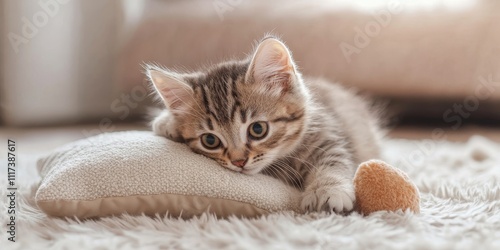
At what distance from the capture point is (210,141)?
1.39 metres

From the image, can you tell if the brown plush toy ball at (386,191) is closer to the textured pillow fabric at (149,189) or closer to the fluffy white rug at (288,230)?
the fluffy white rug at (288,230)

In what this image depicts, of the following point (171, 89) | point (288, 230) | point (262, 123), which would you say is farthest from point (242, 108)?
point (288, 230)

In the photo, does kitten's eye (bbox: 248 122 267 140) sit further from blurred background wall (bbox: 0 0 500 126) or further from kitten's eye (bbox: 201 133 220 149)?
blurred background wall (bbox: 0 0 500 126)

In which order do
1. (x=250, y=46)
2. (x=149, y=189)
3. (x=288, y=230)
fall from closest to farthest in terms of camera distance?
(x=288, y=230) → (x=149, y=189) → (x=250, y=46)

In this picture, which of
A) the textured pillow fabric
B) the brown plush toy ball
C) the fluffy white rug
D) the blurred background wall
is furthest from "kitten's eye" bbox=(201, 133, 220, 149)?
the blurred background wall

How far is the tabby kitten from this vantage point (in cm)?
134

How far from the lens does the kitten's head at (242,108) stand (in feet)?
4.42

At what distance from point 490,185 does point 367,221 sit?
1.80 feet

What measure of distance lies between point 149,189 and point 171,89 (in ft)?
1.21

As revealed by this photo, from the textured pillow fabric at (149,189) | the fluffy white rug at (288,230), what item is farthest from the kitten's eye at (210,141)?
the fluffy white rug at (288,230)

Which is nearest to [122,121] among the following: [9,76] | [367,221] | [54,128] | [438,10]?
[54,128]

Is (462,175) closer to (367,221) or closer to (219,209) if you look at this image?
(367,221)

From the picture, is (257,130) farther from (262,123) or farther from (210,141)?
(210,141)

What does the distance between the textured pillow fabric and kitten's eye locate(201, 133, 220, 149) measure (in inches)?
4.5
